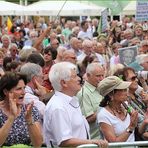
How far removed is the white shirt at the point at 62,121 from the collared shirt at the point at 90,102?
3.66 feet

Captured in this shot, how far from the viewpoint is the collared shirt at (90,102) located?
21.4 ft

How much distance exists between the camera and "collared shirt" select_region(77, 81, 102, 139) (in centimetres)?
652

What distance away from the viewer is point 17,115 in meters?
5.31

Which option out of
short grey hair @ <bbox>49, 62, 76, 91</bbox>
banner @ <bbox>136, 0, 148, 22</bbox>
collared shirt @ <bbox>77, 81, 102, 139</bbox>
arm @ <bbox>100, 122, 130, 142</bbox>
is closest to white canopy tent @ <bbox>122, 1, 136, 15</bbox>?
banner @ <bbox>136, 0, 148, 22</bbox>

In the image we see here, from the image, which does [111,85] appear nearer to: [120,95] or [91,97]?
[120,95]

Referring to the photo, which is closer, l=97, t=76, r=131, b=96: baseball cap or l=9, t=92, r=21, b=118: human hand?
l=9, t=92, r=21, b=118: human hand

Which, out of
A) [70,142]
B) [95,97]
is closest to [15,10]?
[95,97]

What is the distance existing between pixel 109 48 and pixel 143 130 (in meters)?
8.96

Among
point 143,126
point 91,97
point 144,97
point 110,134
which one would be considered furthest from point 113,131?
point 144,97

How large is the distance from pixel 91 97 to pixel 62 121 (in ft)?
5.46

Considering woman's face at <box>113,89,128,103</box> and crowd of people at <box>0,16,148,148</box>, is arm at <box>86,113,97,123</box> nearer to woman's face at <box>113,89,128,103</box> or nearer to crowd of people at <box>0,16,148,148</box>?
crowd of people at <box>0,16,148,148</box>

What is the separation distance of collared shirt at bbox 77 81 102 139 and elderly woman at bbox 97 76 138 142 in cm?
60

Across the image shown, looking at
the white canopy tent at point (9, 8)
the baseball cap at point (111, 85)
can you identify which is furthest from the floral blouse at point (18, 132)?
the white canopy tent at point (9, 8)

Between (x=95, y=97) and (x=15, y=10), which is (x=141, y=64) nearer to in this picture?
(x=95, y=97)
